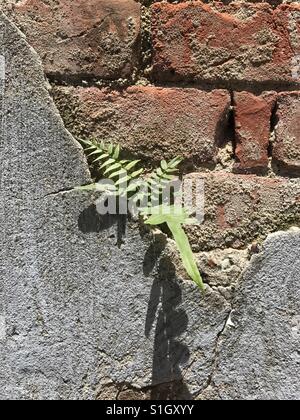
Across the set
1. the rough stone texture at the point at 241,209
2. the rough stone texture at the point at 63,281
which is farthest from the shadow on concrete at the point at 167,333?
the rough stone texture at the point at 241,209

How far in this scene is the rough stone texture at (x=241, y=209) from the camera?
1.35 m

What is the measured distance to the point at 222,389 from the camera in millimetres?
1334

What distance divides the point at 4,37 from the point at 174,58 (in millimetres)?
355

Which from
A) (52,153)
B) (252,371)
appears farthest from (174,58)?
(252,371)

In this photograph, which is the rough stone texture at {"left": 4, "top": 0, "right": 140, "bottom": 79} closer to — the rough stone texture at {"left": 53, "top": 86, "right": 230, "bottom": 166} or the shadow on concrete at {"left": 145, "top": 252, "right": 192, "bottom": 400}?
the rough stone texture at {"left": 53, "top": 86, "right": 230, "bottom": 166}

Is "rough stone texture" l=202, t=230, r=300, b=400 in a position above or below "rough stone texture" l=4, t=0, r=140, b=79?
below

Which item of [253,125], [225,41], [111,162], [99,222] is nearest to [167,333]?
[99,222]

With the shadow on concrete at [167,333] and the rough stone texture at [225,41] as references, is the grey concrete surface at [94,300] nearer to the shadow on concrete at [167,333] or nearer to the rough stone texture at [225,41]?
the shadow on concrete at [167,333]

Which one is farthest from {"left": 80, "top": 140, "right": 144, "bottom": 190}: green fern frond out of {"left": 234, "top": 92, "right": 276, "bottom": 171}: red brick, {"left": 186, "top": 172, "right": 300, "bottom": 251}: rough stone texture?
{"left": 234, "top": 92, "right": 276, "bottom": 171}: red brick

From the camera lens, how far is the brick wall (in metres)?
1.32

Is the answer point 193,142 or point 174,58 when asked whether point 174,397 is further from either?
point 174,58

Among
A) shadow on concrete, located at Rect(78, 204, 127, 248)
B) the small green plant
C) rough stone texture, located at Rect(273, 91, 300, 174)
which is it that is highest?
rough stone texture, located at Rect(273, 91, 300, 174)

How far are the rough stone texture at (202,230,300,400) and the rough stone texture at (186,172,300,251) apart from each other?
43mm

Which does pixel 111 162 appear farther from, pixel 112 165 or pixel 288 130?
pixel 288 130
